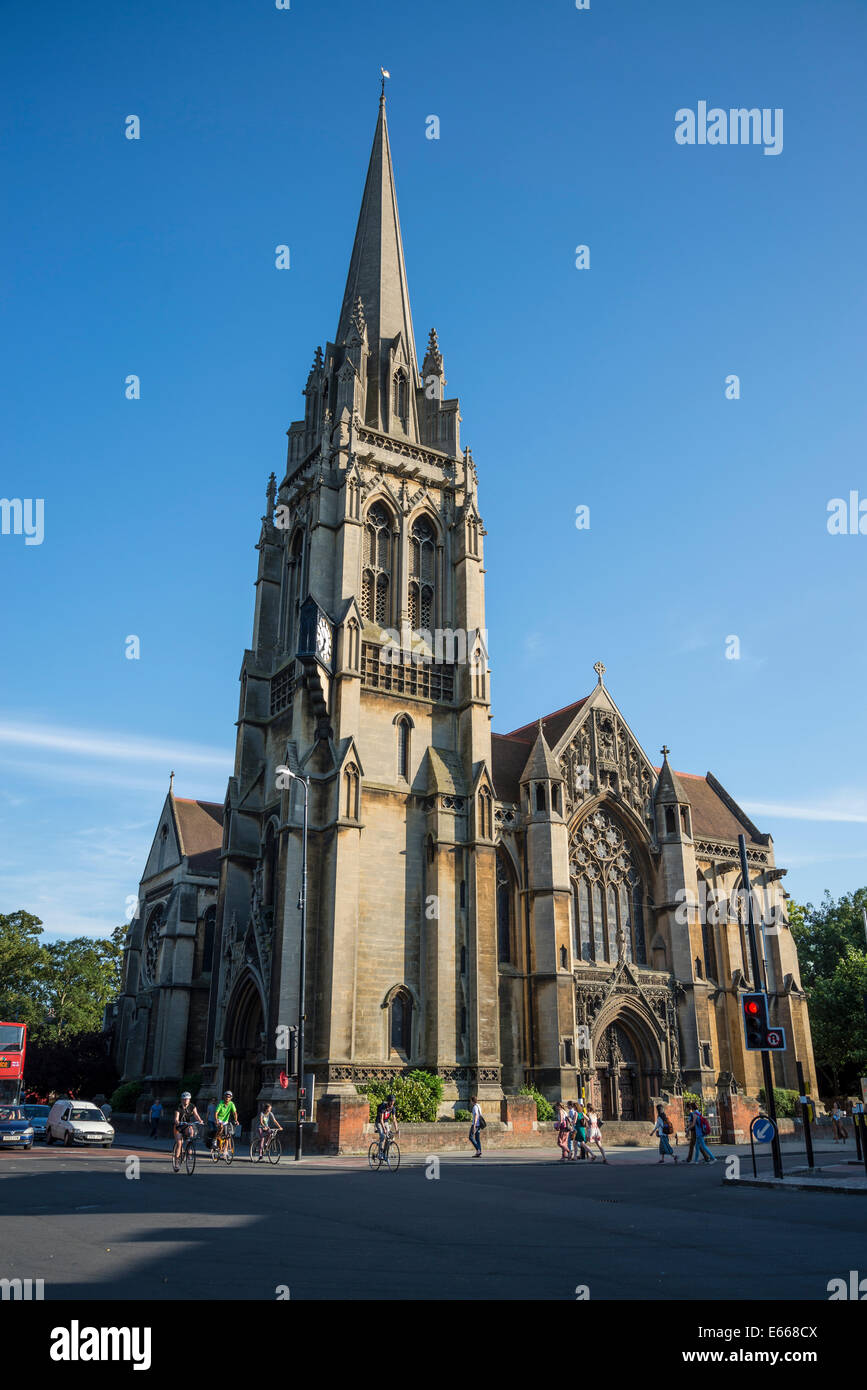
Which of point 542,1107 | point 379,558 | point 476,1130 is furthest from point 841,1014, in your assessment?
point 379,558

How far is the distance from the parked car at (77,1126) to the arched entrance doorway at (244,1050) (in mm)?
4781

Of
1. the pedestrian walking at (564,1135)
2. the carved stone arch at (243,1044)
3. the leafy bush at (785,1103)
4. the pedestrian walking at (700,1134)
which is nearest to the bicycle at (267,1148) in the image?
the pedestrian walking at (564,1135)

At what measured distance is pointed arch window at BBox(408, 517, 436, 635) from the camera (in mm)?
41750

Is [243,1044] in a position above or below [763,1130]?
above

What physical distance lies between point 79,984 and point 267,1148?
201 ft

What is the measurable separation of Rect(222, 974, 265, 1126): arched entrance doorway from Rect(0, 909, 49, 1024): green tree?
4286 cm

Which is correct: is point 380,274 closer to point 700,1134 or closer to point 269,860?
point 269,860

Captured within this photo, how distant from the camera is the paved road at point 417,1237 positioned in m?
8.62

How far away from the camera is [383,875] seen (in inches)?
1404

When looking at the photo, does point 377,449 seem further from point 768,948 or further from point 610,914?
point 768,948

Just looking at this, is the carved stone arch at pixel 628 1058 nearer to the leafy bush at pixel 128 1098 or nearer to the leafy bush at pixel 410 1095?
the leafy bush at pixel 410 1095

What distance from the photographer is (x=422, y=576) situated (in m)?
42.6
